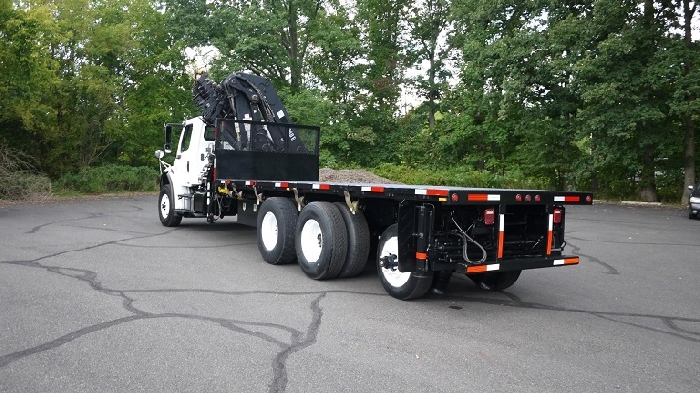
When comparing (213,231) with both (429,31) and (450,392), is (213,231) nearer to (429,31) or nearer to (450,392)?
(450,392)

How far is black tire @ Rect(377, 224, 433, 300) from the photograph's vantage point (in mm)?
6242

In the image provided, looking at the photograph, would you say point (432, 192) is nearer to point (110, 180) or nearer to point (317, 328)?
point (317, 328)

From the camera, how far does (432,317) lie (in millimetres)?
5855

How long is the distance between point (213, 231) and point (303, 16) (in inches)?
1035

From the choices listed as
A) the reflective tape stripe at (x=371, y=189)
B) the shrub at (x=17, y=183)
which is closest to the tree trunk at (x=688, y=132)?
the reflective tape stripe at (x=371, y=189)

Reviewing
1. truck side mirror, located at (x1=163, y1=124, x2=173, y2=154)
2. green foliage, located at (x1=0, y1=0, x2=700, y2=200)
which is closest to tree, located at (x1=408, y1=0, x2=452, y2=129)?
green foliage, located at (x1=0, y1=0, x2=700, y2=200)

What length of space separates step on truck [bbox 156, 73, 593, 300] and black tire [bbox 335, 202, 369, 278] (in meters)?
0.01

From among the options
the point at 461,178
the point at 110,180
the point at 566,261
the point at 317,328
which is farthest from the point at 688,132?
the point at 110,180

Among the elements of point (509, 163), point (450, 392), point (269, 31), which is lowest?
point (450, 392)

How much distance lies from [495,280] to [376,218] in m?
1.68

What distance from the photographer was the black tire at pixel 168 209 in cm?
1298

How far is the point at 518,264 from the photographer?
6.11 m

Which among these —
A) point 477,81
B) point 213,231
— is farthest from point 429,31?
point 213,231

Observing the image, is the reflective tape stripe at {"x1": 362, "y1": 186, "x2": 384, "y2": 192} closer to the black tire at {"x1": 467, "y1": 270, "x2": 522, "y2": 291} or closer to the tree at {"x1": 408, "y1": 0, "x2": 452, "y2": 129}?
the black tire at {"x1": 467, "y1": 270, "x2": 522, "y2": 291}
